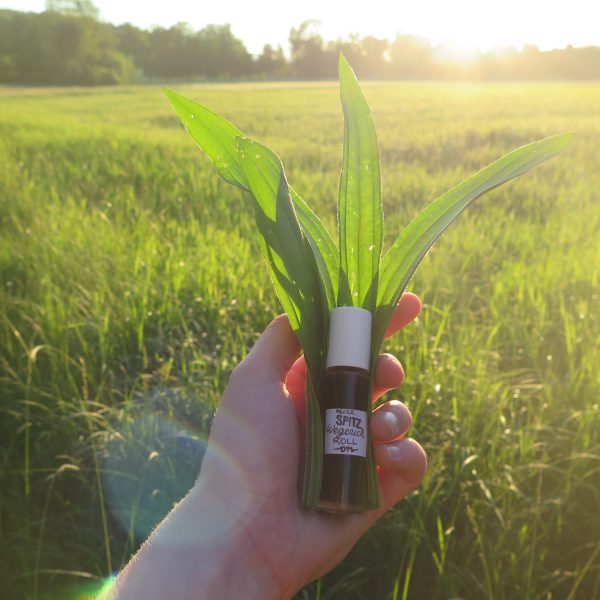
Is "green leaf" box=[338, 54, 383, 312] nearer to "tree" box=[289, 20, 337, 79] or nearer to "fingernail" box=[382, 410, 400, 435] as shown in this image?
"fingernail" box=[382, 410, 400, 435]

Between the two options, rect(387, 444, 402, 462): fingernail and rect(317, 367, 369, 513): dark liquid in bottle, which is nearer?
rect(317, 367, 369, 513): dark liquid in bottle

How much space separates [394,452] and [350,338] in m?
0.20

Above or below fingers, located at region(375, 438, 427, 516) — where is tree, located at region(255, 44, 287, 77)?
above

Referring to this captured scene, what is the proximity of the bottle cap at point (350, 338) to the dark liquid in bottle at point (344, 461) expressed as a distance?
0.03 ft

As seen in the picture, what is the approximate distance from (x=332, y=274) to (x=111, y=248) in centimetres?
153

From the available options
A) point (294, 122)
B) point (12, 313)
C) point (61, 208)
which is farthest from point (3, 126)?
point (12, 313)

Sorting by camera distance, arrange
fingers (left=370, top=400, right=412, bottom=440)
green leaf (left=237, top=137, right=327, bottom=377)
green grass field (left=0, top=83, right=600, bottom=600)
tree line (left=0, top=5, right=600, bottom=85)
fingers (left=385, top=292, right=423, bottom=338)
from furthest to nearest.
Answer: tree line (left=0, top=5, right=600, bottom=85)
green grass field (left=0, top=83, right=600, bottom=600)
fingers (left=385, top=292, right=423, bottom=338)
fingers (left=370, top=400, right=412, bottom=440)
green leaf (left=237, top=137, right=327, bottom=377)

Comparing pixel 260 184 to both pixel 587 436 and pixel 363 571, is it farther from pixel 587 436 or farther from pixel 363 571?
pixel 587 436

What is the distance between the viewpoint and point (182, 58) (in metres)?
33.4

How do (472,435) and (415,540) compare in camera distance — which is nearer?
(415,540)

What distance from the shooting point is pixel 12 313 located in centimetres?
195

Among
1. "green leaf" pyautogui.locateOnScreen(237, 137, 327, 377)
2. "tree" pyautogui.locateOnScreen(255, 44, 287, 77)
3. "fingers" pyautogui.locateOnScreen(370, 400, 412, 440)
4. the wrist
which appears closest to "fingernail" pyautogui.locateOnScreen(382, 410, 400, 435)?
"fingers" pyautogui.locateOnScreen(370, 400, 412, 440)

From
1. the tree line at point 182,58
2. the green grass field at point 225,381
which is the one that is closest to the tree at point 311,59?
the tree line at point 182,58

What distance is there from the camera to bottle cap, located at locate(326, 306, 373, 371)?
0.81 m
